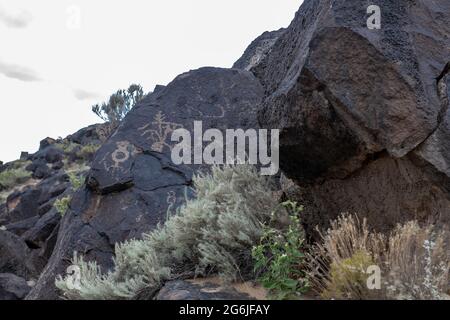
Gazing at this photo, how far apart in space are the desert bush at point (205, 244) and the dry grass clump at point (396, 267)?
2.91 ft

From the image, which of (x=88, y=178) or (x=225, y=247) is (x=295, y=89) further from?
(x=88, y=178)

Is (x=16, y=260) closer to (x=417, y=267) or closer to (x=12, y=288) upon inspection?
(x=12, y=288)

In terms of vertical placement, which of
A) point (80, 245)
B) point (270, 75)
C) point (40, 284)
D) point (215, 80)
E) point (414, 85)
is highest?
point (215, 80)

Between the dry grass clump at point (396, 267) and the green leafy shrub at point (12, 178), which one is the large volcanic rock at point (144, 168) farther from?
the green leafy shrub at point (12, 178)

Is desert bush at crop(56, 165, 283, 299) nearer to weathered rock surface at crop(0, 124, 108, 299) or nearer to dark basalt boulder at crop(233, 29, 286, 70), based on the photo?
dark basalt boulder at crop(233, 29, 286, 70)

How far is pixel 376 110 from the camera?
380cm

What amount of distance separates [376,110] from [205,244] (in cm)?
179

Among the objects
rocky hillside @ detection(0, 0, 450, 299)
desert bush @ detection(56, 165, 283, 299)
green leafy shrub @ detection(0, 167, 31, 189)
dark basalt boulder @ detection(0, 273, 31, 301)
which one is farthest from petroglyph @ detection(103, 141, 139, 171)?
green leafy shrub @ detection(0, 167, 31, 189)

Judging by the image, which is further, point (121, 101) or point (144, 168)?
point (121, 101)

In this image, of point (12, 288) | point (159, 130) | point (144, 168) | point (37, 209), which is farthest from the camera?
point (37, 209)

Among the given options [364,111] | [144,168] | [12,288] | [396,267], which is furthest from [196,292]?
[12,288]

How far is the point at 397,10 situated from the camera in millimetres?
4086
